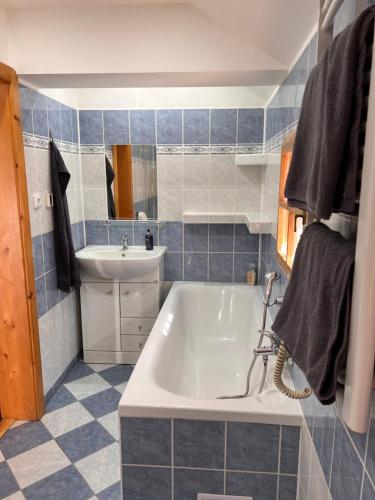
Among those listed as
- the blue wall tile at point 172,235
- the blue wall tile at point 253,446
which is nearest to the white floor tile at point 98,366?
the blue wall tile at point 172,235

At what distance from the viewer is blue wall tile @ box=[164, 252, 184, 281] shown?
342cm

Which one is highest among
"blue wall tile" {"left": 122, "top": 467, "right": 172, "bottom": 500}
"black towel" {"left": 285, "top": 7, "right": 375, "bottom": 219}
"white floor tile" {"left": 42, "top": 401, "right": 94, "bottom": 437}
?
"black towel" {"left": 285, "top": 7, "right": 375, "bottom": 219}

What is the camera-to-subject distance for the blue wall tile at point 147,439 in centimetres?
152

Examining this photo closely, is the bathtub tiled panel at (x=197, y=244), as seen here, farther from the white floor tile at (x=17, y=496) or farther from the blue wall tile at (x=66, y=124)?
the white floor tile at (x=17, y=496)

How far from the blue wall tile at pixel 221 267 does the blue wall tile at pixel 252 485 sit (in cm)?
202

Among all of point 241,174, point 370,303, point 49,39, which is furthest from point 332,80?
point 241,174

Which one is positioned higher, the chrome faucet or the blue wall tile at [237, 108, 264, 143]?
the blue wall tile at [237, 108, 264, 143]

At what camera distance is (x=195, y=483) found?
1548 mm

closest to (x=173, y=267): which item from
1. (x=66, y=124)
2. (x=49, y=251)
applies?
(x=49, y=251)

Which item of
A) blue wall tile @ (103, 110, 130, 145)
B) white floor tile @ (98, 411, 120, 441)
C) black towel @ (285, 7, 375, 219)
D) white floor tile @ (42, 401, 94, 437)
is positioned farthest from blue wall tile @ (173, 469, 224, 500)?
blue wall tile @ (103, 110, 130, 145)

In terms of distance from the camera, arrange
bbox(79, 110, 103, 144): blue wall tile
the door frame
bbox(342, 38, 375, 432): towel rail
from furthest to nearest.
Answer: bbox(79, 110, 103, 144): blue wall tile < the door frame < bbox(342, 38, 375, 432): towel rail

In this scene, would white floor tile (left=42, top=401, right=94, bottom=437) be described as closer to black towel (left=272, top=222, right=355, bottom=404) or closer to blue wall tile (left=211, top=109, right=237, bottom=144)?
black towel (left=272, top=222, right=355, bottom=404)

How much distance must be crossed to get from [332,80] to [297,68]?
1206 mm

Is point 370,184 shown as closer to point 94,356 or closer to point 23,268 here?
point 23,268
